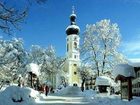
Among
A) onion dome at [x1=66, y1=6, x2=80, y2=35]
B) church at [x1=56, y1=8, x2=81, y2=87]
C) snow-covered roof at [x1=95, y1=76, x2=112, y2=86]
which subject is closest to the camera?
snow-covered roof at [x1=95, y1=76, x2=112, y2=86]

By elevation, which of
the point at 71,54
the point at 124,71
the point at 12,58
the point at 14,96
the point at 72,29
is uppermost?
the point at 72,29

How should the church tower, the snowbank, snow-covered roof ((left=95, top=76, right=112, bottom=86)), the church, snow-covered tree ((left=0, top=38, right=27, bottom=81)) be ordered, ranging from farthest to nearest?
the church tower → the church → snow-covered tree ((left=0, top=38, right=27, bottom=81)) → snow-covered roof ((left=95, top=76, right=112, bottom=86)) → the snowbank

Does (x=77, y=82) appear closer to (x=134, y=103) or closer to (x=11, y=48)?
(x=11, y=48)

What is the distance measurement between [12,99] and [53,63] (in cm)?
5963

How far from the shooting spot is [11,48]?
7269 centimetres

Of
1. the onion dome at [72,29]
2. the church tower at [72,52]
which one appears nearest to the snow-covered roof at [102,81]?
the church tower at [72,52]

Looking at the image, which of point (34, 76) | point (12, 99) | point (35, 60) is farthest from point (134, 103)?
point (35, 60)

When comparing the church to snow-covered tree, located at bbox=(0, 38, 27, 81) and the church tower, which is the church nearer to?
the church tower

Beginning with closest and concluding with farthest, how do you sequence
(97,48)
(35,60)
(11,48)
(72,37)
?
(97,48), (11,48), (35,60), (72,37)

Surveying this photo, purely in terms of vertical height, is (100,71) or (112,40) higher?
(112,40)

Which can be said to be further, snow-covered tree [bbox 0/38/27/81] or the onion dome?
the onion dome

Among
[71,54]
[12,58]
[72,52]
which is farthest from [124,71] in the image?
[71,54]

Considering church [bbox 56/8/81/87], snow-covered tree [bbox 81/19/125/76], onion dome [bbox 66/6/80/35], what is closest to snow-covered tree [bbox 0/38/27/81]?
snow-covered tree [bbox 81/19/125/76]

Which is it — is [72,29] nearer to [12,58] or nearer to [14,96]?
[12,58]
